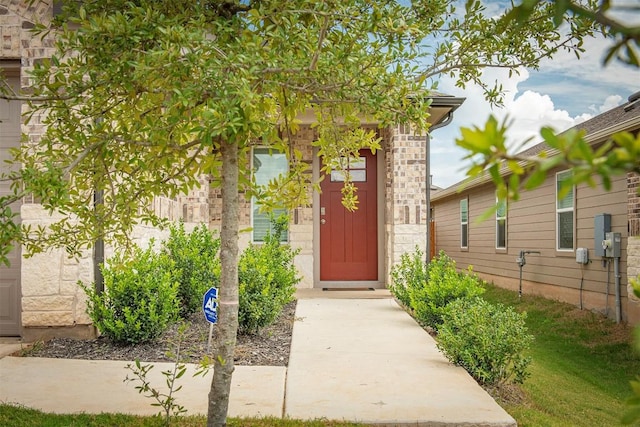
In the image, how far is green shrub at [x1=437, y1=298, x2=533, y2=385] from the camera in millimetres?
4113

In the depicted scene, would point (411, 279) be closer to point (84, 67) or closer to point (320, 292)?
point (320, 292)

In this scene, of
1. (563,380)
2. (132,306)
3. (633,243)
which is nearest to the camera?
(132,306)

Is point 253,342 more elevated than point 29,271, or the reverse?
point 29,271

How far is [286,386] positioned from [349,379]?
0.47 m

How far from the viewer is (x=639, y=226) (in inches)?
318

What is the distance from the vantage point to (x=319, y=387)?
12.7 feet

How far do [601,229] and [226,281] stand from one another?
8.05 m

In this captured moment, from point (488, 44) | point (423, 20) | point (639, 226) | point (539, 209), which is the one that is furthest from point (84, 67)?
point (539, 209)

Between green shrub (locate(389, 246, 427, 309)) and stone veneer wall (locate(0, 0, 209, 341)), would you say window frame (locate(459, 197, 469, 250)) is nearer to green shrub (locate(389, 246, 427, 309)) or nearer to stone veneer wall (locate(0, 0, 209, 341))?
green shrub (locate(389, 246, 427, 309))

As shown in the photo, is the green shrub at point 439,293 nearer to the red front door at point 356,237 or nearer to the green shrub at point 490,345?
the green shrub at point 490,345

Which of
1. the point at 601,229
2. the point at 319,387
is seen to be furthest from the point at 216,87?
the point at 601,229

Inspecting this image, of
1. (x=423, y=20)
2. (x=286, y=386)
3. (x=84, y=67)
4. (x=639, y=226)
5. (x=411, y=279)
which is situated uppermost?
(x=423, y=20)

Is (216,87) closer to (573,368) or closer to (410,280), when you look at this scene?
(410,280)

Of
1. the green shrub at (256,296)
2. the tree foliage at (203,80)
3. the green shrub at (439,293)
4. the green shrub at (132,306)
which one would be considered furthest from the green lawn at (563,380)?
the green shrub at (256,296)
